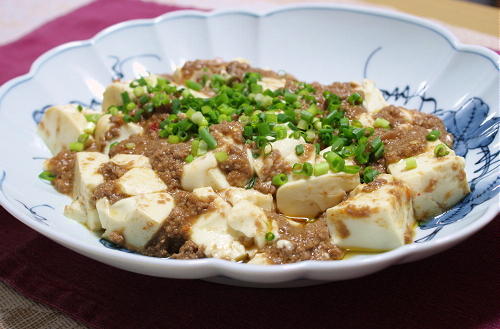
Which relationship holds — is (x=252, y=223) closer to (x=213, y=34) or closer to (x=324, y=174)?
(x=324, y=174)

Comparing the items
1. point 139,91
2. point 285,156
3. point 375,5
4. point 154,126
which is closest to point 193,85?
point 139,91

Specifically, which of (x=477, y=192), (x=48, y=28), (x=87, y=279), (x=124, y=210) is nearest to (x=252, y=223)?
(x=124, y=210)

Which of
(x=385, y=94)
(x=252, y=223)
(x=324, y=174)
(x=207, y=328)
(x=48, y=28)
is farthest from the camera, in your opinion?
(x=48, y=28)

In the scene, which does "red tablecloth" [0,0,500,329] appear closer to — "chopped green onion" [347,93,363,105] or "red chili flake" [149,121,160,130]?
"red chili flake" [149,121,160,130]

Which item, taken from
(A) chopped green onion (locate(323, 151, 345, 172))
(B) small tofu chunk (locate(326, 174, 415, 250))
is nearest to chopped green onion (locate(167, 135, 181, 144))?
(A) chopped green onion (locate(323, 151, 345, 172))

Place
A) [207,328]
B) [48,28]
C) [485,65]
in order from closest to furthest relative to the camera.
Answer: [207,328] < [485,65] < [48,28]

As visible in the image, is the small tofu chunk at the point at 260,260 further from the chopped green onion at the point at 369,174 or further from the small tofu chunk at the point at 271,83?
the small tofu chunk at the point at 271,83
